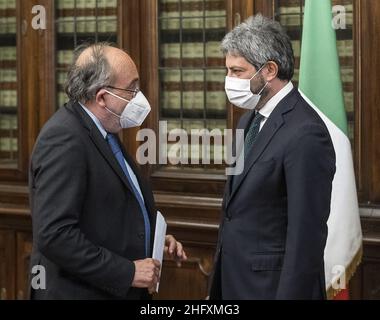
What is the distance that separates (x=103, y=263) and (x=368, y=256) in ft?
5.69

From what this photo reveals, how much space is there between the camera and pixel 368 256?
3793mm

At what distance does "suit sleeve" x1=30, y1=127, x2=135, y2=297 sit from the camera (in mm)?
2426

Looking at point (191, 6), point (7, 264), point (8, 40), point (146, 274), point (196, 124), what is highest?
point (191, 6)

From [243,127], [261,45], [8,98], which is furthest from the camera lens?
[8,98]

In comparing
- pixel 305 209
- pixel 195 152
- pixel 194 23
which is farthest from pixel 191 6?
pixel 305 209

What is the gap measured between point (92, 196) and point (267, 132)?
599 millimetres

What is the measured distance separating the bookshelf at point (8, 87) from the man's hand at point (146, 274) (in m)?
2.39

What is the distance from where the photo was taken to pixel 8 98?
480cm

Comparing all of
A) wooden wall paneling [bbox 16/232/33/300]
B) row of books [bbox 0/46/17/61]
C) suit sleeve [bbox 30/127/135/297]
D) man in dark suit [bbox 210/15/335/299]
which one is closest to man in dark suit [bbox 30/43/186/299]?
suit sleeve [bbox 30/127/135/297]

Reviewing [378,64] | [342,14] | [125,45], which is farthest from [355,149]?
[125,45]

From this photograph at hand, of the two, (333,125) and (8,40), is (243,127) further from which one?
(8,40)

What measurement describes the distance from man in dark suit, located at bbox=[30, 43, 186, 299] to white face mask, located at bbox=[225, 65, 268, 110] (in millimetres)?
310

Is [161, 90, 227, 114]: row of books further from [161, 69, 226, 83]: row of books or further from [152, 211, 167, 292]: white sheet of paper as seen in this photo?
[152, 211, 167, 292]: white sheet of paper
